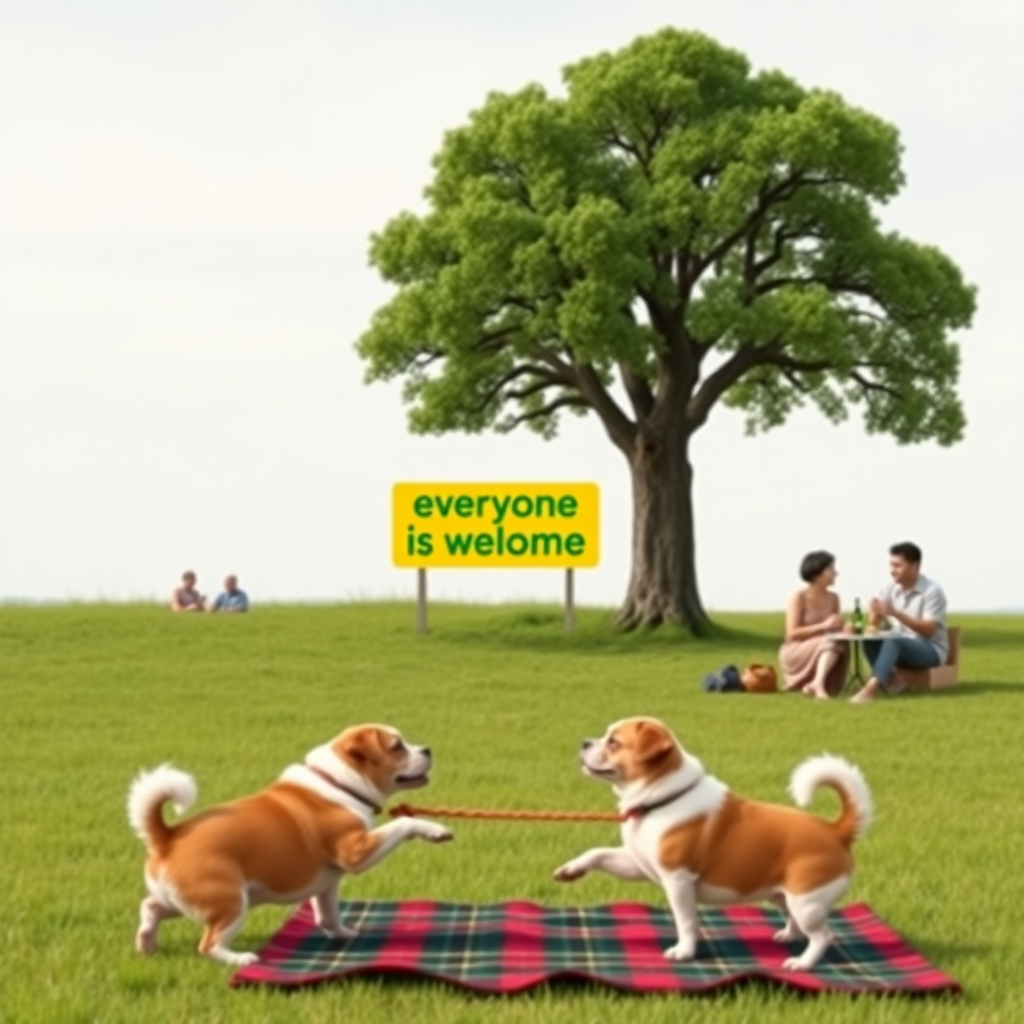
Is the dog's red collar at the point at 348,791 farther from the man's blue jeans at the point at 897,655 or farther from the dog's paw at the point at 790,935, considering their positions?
the man's blue jeans at the point at 897,655

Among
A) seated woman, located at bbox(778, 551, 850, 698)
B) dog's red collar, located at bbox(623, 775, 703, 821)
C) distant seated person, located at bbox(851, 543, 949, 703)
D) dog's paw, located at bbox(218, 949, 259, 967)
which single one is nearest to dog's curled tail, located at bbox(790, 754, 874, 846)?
dog's red collar, located at bbox(623, 775, 703, 821)

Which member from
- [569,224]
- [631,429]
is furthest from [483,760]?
[631,429]

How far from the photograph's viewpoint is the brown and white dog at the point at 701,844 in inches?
239

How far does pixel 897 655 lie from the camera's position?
18.1 meters

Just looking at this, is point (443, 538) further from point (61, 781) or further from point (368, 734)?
point (368, 734)

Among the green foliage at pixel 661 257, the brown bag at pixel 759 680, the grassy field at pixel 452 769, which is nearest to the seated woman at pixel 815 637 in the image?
the brown bag at pixel 759 680

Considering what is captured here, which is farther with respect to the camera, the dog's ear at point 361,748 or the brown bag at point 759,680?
the brown bag at point 759,680

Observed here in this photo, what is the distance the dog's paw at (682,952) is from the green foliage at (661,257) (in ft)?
67.9

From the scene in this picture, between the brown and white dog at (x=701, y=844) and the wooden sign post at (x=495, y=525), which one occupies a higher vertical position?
the wooden sign post at (x=495, y=525)

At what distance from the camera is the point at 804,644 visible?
18438 millimetres

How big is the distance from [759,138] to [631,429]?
4914mm

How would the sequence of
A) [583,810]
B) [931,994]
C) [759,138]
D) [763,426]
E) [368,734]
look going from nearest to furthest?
1. [931,994]
2. [368,734]
3. [583,810]
4. [759,138]
5. [763,426]

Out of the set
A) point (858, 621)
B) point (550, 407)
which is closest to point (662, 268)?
point (550, 407)

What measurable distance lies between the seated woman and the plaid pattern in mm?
10733
